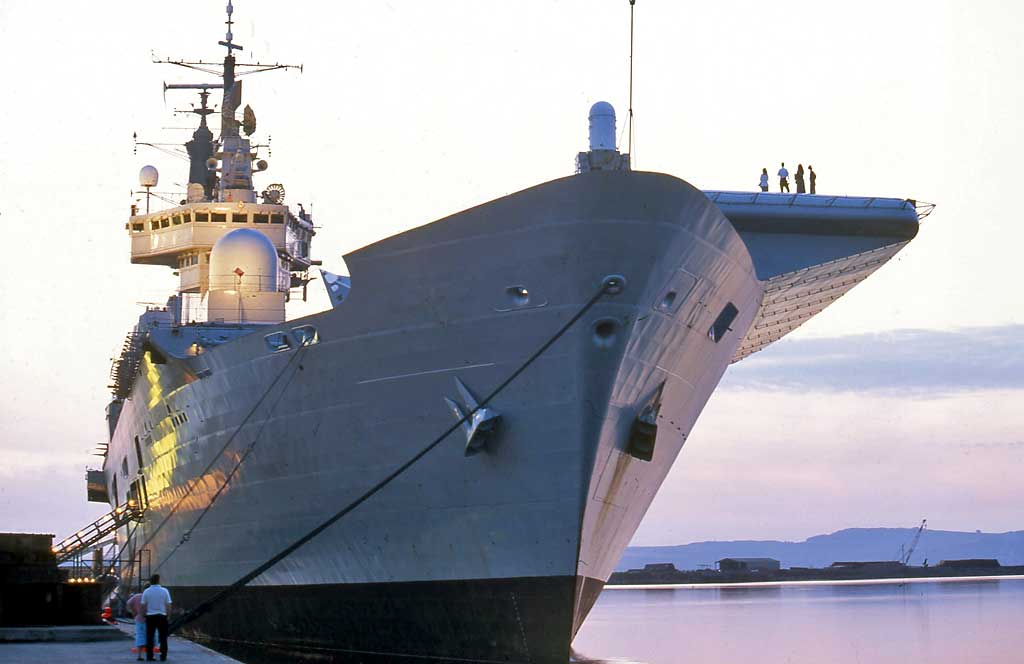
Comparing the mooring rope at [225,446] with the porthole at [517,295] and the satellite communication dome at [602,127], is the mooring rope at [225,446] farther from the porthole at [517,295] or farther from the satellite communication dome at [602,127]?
the satellite communication dome at [602,127]

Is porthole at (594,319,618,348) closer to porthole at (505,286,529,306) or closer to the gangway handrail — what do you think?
porthole at (505,286,529,306)

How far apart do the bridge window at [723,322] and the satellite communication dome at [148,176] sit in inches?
845

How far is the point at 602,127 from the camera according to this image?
67.8 feet

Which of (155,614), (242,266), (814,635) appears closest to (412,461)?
(155,614)

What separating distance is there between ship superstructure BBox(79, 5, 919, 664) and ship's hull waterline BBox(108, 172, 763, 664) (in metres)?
0.03

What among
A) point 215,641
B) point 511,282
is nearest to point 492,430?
point 511,282

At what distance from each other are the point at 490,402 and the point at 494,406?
8 centimetres

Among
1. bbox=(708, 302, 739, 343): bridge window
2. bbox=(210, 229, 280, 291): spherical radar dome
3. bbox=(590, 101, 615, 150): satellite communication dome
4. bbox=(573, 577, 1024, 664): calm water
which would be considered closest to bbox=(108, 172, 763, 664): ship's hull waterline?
bbox=(708, 302, 739, 343): bridge window

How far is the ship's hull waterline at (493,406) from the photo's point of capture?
19672 millimetres

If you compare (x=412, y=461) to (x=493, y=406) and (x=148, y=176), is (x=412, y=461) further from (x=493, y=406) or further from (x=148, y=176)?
(x=148, y=176)

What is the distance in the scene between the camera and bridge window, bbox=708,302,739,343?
73.5ft

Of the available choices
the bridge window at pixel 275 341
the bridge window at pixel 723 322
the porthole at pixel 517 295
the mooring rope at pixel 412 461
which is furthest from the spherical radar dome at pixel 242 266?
the porthole at pixel 517 295

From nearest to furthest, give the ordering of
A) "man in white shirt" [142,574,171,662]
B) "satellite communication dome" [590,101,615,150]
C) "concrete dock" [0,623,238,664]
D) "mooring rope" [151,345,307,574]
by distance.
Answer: "concrete dock" [0,623,238,664], "man in white shirt" [142,574,171,662], "satellite communication dome" [590,101,615,150], "mooring rope" [151,345,307,574]

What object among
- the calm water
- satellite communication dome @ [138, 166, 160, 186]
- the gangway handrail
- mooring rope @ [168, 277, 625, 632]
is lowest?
the calm water
